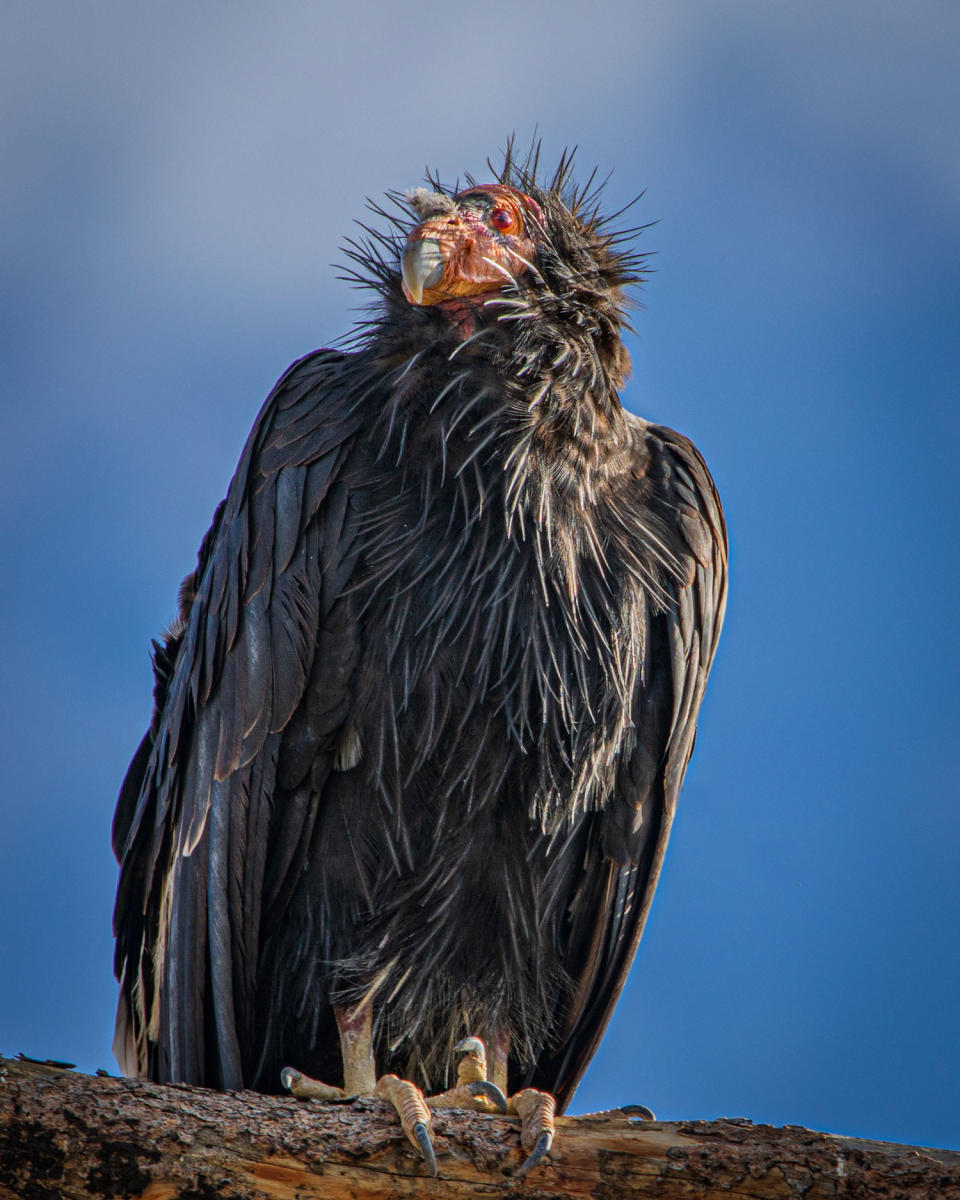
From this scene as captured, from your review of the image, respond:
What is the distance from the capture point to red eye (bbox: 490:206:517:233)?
484 cm

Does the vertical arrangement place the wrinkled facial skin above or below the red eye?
below

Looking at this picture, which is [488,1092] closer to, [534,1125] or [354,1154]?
[534,1125]

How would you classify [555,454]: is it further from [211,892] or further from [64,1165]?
[64,1165]

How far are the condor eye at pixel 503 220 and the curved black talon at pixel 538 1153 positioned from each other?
287 centimetres

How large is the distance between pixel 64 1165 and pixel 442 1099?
4.91 ft

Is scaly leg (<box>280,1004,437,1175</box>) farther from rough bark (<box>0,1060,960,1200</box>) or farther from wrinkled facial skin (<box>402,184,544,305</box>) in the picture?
wrinkled facial skin (<box>402,184,544,305</box>)

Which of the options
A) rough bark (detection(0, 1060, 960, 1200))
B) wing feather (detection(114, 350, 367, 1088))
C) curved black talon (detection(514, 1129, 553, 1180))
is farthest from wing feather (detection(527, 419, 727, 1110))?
curved black talon (detection(514, 1129, 553, 1180))

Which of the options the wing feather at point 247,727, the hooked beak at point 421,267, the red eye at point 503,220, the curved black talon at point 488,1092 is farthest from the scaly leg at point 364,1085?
the red eye at point 503,220

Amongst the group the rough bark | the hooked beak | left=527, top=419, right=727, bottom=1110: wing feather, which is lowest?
the rough bark

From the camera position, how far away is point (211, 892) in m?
4.47

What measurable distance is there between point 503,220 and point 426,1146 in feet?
9.68

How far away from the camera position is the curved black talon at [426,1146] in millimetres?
3484

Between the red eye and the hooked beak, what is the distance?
0.81 feet

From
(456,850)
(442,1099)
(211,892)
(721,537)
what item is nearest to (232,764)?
(211,892)
